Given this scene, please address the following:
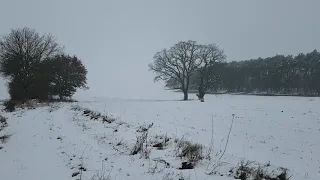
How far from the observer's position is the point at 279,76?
87875mm

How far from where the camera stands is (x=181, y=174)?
21.0 feet

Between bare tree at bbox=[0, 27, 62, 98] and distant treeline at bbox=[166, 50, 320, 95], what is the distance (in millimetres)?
44022

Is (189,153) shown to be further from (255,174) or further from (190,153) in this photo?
(255,174)

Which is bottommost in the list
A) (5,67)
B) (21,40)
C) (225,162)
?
(225,162)

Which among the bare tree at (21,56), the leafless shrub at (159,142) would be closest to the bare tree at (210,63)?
the bare tree at (21,56)

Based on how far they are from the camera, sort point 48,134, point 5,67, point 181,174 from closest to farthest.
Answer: point 181,174, point 48,134, point 5,67

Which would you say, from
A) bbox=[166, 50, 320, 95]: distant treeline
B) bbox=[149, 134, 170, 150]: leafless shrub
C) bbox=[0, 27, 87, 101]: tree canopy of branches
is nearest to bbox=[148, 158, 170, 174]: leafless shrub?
bbox=[149, 134, 170, 150]: leafless shrub

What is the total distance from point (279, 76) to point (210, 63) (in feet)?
152

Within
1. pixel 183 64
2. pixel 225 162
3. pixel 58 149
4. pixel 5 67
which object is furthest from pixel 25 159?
pixel 183 64

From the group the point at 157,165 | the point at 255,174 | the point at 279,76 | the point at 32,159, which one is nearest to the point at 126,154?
the point at 157,165

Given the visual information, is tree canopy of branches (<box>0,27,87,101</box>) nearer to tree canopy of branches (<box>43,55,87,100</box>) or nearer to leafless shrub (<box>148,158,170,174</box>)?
tree canopy of branches (<box>43,55,87,100</box>)

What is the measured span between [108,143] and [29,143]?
9.40ft

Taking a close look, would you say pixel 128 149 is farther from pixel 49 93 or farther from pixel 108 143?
pixel 49 93

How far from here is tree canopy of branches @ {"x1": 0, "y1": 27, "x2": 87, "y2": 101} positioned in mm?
42684
